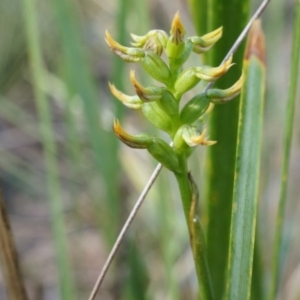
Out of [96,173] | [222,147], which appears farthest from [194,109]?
[96,173]

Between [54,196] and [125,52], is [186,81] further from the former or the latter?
[54,196]

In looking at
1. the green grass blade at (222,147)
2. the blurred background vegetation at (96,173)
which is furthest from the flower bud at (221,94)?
the blurred background vegetation at (96,173)

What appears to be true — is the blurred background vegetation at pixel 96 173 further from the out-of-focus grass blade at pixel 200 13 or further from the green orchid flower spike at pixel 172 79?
the green orchid flower spike at pixel 172 79

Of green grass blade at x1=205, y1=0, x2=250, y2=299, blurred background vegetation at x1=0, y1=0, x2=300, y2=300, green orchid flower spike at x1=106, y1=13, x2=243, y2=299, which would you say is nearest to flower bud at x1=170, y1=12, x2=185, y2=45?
green orchid flower spike at x1=106, y1=13, x2=243, y2=299

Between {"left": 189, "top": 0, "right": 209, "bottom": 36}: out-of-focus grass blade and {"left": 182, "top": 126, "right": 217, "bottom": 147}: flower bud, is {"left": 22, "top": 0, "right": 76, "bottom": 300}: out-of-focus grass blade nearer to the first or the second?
{"left": 189, "top": 0, "right": 209, "bottom": 36}: out-of-focus grass blade

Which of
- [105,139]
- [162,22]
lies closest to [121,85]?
[105,139]

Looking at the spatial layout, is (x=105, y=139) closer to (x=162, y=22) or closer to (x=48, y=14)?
(x=48, y=14)
